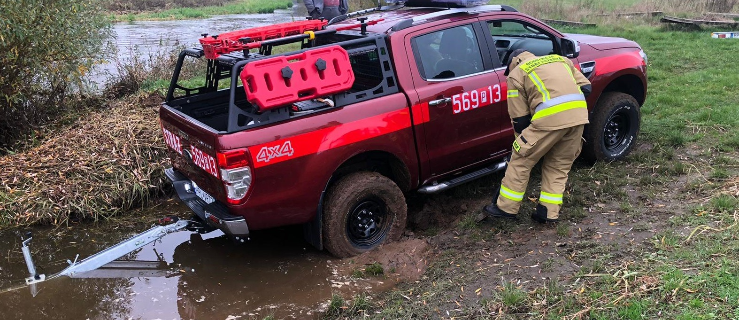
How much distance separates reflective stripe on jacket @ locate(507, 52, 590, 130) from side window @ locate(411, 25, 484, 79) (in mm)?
500

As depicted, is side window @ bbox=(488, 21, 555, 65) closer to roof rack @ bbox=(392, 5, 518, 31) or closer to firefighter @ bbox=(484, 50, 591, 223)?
roof rack @ bbox=(392, 5, 518, 31)

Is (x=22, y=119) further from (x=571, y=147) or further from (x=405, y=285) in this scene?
(x=571, y=147)

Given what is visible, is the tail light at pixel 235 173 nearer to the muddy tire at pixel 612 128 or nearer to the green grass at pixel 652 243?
the green grass at pixel 652 243

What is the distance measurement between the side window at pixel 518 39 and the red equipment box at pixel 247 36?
5.51 feet

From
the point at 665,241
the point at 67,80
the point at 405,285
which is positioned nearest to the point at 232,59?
the point at 405,285

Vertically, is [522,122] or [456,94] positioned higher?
[456,94]

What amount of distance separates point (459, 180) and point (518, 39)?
6.53 ft

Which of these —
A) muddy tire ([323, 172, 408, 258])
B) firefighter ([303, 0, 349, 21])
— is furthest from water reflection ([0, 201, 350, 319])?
firefighter ([303, 0, 349, 21])

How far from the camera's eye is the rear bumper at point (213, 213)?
4043mm

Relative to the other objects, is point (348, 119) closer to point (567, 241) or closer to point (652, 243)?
point (567, 241)

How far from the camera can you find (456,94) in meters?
4.79

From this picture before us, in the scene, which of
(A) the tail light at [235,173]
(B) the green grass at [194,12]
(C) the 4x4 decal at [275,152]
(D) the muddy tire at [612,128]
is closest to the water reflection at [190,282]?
(A) the tail light at [235,173]

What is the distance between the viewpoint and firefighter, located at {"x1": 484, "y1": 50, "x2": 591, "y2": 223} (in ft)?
14.7

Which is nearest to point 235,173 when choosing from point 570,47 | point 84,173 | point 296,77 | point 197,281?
point 296,77
